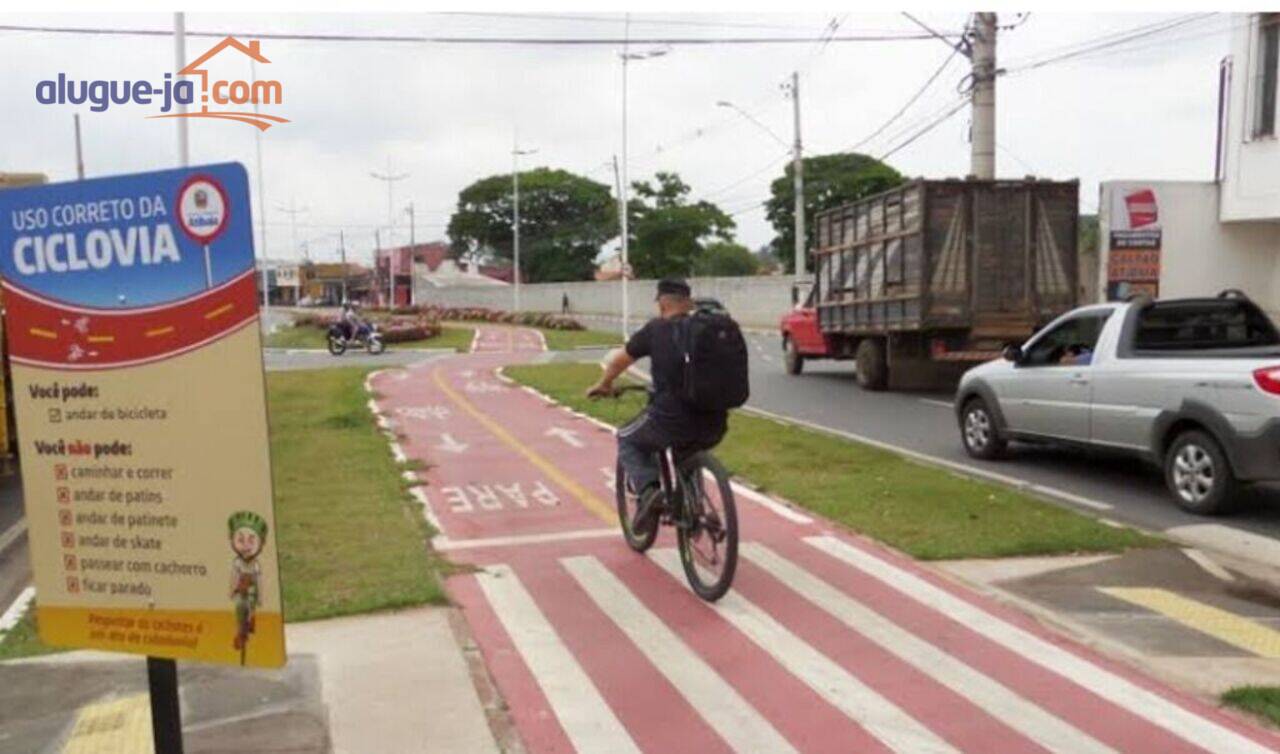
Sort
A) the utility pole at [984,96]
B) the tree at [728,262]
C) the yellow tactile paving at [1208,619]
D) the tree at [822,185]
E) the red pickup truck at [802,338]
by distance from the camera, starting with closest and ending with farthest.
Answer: the yellow tactile paving at [1208,619] < the utility pole at [984,96] < the red pickup truck at [802,338] < the tree at [822,185] < the tree at [728,262]

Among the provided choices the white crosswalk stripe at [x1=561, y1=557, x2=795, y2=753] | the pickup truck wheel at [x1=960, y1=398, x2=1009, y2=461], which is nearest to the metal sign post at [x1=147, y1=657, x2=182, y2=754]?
the white crosswalk stripe at [x1=561, y1=557, x2=795, y2=753]

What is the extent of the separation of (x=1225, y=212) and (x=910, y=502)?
18.8 meters

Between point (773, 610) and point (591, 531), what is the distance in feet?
7.22

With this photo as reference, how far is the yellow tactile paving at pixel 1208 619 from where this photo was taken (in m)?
5.32

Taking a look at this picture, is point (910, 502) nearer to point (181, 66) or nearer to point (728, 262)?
point (181, 66)

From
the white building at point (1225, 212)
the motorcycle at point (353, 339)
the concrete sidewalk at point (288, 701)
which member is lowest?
the motorcycle at point (353, 339)

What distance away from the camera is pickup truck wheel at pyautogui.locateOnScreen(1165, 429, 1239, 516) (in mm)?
8172

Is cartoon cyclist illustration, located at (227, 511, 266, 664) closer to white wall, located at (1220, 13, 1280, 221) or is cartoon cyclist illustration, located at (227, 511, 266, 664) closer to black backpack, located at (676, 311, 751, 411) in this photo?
black backpack, located at (676, 311, 751, 411)

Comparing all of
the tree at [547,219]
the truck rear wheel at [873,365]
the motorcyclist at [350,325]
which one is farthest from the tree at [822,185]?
the truck rear wheel at [873,365]

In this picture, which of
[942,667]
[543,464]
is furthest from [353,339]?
[942,667]

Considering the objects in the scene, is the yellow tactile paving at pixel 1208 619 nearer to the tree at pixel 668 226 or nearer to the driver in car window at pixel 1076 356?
the driver in car window at pixel 1076 356

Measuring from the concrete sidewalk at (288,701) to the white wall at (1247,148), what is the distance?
872 inches

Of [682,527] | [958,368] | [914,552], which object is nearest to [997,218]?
[958,368]

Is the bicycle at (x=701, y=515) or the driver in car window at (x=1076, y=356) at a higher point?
the driver in car window at (x=1076, y=356)
